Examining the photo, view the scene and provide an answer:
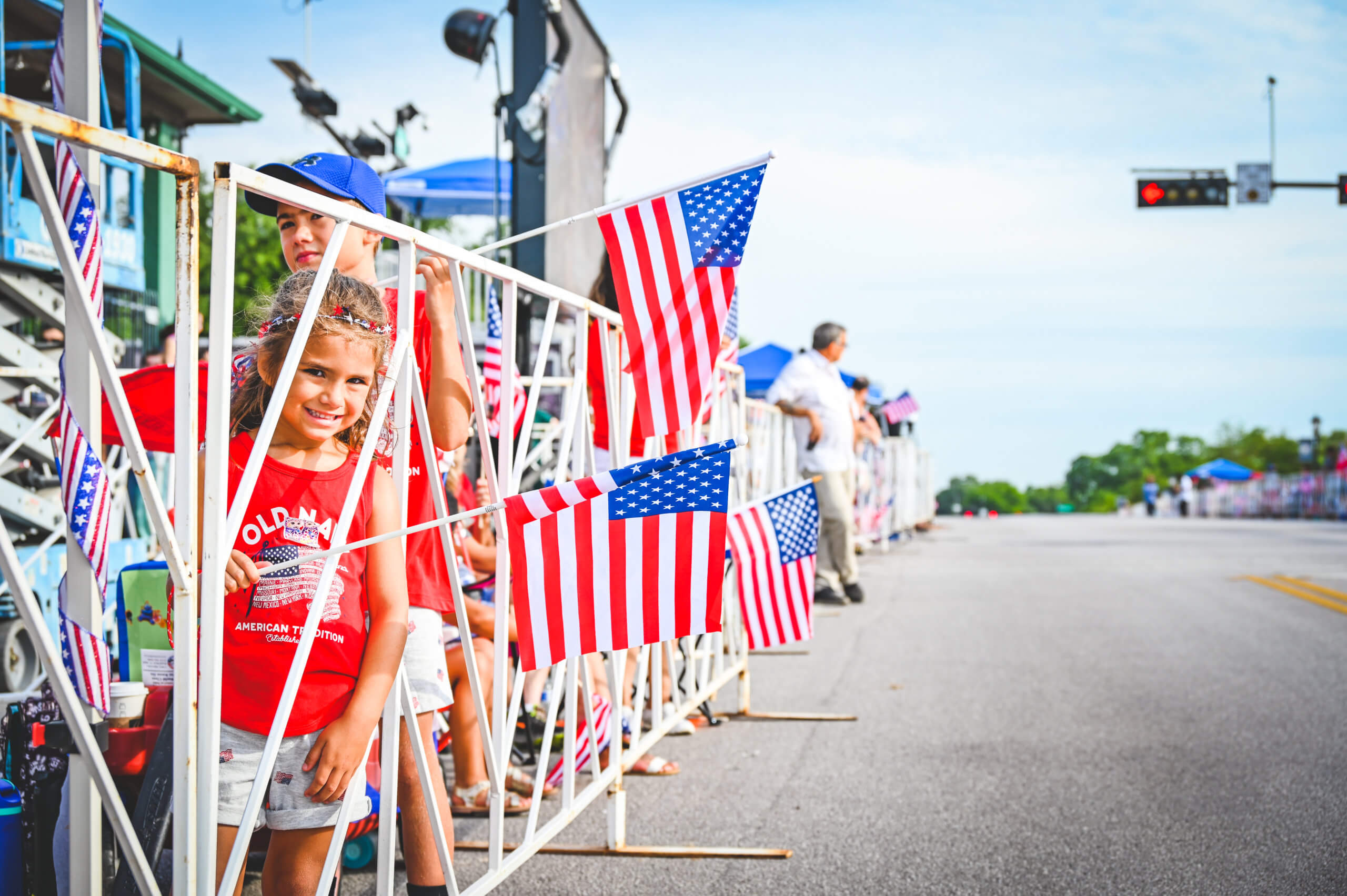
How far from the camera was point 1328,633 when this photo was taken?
8.08 metres

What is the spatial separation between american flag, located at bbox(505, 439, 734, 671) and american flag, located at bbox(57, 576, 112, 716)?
81 cm

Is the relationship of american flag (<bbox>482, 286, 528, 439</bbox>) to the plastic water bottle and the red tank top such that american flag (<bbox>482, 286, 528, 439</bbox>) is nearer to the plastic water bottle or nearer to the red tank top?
the red tank top

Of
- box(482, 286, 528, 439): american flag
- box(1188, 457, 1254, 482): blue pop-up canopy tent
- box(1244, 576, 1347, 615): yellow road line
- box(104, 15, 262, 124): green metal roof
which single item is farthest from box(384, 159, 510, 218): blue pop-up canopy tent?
box(1188, 457, 1254, 482): blue pop-up canopy tent

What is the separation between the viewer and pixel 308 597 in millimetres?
2131

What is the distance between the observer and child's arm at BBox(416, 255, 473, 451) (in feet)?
8.36

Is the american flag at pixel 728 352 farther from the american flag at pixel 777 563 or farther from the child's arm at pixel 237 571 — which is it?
the child's arm at pixel 237 571

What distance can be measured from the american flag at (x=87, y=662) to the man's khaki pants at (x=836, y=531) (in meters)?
7.87

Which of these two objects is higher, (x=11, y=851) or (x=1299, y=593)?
(x=11, y=851)

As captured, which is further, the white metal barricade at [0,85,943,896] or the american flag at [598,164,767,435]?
the american flag at [598,164,767,435]

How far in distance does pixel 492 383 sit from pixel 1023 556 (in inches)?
558

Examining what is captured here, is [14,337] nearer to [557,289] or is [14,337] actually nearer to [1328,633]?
[557,289]

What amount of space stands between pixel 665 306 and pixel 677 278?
0.09 m

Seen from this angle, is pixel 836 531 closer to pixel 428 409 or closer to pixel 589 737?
pixel 589 737

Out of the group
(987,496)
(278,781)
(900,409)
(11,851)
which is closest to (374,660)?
(278,781)
